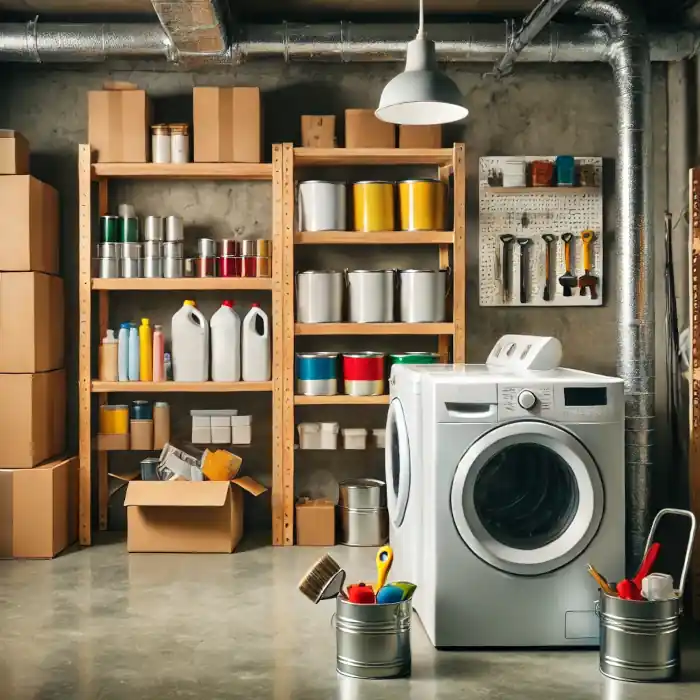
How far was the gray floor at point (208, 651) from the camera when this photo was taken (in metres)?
3.26

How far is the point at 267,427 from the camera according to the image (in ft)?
19.0

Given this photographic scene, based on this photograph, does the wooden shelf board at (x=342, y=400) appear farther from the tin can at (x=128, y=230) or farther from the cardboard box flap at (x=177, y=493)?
the tin can at (x=128, y=230)

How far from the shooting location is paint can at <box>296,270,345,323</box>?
5.38 metres

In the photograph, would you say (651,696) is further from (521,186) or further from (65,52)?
(65,52)

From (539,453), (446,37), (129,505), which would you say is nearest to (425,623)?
(539,453)

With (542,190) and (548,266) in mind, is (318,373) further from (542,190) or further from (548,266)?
(542,190)

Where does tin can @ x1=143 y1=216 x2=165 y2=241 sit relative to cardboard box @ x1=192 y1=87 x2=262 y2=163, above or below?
below

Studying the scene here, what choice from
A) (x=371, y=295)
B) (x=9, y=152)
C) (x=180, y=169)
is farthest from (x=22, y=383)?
(x=371, y=295)

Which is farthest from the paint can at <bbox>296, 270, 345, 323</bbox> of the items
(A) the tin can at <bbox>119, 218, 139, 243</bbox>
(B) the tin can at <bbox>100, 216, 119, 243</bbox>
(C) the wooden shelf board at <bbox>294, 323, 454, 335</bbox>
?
(B) the tin can at <bbox>100, 216, 119, 243</bbox>

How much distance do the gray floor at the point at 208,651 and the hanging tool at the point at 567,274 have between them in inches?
84.2

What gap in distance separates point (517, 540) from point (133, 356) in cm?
259

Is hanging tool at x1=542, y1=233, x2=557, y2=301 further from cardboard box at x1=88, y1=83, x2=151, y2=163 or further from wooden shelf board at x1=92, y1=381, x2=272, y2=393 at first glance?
cardboard box at x1=88, y1=83, x2=151, y2=163

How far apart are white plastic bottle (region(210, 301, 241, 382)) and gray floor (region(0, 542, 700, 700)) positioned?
3.65 feet

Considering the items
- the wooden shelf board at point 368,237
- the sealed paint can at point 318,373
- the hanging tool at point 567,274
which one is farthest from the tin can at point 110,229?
the hanging tool at point 567,274
